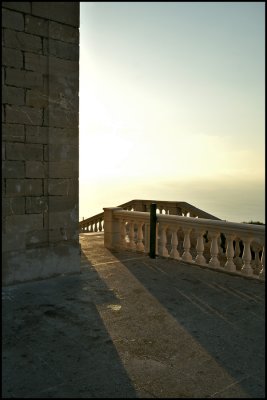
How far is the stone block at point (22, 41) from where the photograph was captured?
587cm

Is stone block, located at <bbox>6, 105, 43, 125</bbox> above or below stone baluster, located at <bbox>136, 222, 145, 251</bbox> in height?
above

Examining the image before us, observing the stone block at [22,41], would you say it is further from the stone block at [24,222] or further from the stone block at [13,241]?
the stone block at [13,241]

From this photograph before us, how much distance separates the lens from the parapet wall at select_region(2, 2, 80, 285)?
598 centimetres

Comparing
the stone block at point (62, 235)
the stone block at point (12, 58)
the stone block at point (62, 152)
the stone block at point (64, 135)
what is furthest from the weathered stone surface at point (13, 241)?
the stone block at point (12, 58)

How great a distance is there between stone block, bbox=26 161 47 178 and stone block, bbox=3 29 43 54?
194 cm

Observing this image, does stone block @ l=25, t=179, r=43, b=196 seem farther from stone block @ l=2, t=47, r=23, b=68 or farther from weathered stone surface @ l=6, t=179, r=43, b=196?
stone block @ l=2, t=47, r=23, b=68

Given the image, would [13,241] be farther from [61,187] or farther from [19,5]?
[19,5]

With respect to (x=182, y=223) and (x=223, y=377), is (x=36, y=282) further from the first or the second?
(x=223, y=377)

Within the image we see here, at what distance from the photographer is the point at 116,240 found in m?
9.24

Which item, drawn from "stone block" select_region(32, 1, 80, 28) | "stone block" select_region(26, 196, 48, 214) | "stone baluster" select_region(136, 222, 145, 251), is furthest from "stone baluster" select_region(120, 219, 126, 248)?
"stone block" select_region(32, 1, 80, 28)

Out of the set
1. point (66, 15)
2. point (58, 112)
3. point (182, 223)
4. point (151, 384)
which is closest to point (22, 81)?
point (58, 112)

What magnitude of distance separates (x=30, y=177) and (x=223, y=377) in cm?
453

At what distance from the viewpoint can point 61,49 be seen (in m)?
6.47

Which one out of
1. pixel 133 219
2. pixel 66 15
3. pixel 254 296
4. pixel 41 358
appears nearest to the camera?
pixel 41 358
